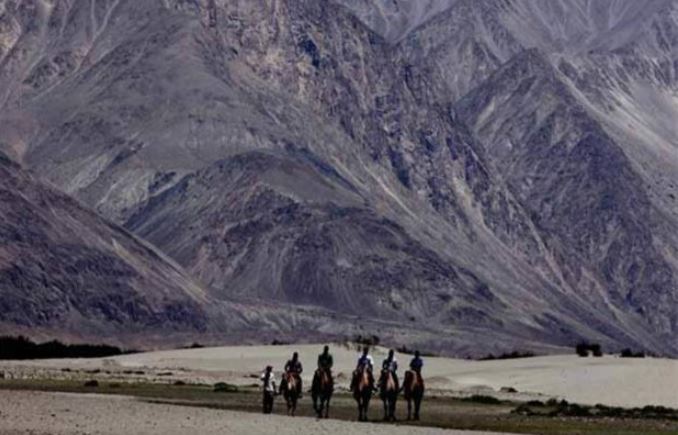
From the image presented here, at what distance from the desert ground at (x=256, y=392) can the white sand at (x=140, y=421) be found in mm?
45

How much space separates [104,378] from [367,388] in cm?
4134

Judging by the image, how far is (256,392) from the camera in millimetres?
97625

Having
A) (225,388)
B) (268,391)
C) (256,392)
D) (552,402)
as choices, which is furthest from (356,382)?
(225,388)

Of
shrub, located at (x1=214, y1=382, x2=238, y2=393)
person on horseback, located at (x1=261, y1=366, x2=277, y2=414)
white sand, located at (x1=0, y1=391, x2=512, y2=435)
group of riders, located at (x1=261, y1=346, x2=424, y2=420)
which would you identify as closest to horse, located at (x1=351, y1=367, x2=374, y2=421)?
group of riders, located at (x1=261, y1=346, x2=424, y2=420)

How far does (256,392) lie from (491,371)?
75.8 feet

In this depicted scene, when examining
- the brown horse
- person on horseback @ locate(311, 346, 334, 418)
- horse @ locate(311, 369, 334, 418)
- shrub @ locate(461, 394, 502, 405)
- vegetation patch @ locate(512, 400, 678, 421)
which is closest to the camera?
person on horseback @ locate(311, 346, 334, 418)

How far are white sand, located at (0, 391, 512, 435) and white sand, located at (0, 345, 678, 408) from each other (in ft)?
98.4

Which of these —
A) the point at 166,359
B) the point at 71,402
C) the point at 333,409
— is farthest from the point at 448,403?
the point at 166,359

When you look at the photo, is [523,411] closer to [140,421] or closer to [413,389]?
[413,389]

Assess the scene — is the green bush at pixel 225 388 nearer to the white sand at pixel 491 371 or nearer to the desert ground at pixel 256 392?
the desert ground at pixel 256 392

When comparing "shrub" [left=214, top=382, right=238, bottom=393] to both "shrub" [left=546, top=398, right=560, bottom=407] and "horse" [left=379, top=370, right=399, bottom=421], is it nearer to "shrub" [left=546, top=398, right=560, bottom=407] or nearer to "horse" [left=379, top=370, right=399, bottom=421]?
"shrub" [left=546, top=398, right=560, bottom=407]

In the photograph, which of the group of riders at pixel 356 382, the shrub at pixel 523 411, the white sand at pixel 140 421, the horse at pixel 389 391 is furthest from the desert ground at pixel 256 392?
the horse at pixel 389 391

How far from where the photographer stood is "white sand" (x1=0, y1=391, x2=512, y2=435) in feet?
176

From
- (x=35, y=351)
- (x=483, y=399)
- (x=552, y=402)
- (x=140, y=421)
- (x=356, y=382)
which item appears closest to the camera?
(x=140, y=421)
